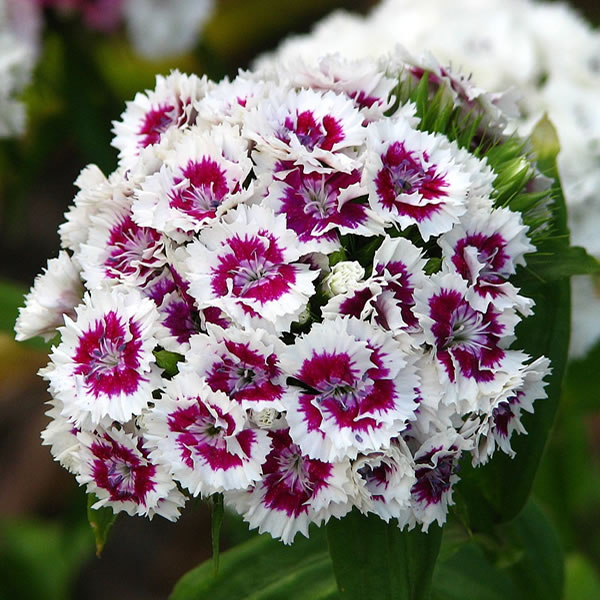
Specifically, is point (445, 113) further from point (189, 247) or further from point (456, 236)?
point (189, 247)

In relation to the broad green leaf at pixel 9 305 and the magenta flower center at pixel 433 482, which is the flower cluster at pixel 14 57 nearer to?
the broad green leaf at pixel 9 305

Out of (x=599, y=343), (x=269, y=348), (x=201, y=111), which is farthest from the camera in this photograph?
(x=599, y=343)

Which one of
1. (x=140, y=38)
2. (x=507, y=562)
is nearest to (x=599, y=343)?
(x=507, y=562)

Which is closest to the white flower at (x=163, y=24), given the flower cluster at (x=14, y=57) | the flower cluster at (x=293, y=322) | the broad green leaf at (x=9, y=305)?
the flower cluster at (x=14, y=57)

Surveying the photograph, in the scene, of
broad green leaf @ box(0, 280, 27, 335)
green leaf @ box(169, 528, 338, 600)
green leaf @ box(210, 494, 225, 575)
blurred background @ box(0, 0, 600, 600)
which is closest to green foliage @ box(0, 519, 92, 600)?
blurred background @ box(0, 0, 600, 600)

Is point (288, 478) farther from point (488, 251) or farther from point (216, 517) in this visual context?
point (488, 251)

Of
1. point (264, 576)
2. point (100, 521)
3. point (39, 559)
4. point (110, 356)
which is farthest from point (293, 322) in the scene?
point (39, 559)

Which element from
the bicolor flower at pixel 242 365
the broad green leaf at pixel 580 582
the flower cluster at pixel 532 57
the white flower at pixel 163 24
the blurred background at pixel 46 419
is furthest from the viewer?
the white flower at pixel 163 24
